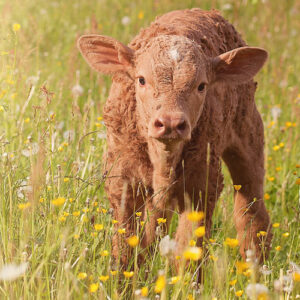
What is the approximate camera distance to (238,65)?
3797mm

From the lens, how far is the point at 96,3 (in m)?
8.66

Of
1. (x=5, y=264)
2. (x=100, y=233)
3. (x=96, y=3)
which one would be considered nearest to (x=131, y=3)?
(x=96, y=3)

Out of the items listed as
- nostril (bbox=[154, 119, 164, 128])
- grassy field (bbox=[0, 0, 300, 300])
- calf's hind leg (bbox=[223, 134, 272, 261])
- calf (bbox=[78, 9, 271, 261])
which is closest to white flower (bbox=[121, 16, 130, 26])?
grassy field (bbox=[0, 0, 300, 300])

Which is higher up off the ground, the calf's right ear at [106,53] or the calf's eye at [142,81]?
the calf's right ear at [106,53]

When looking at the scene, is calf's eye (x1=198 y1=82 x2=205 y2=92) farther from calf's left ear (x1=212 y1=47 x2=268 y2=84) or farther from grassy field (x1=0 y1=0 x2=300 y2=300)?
grassy field (x1=0 y1=0 x2=300 y2=300)

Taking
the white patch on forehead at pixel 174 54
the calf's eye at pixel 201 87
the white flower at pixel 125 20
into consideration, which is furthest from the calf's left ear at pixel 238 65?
the white flower at pixel 125 20

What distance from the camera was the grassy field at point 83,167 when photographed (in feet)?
8.83

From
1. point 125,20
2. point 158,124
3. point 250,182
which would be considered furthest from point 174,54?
point 125,20

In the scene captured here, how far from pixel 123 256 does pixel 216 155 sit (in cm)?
87

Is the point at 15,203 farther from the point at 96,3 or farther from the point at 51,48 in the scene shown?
the point at 96,3

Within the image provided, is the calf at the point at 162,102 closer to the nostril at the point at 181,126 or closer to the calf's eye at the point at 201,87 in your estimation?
the calf's eye at the point at 201,87

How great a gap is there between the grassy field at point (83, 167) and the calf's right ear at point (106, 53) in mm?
334

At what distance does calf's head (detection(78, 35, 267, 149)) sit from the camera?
3.12m

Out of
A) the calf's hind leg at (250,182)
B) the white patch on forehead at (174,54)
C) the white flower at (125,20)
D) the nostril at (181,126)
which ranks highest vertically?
the white flower at (125,20)
